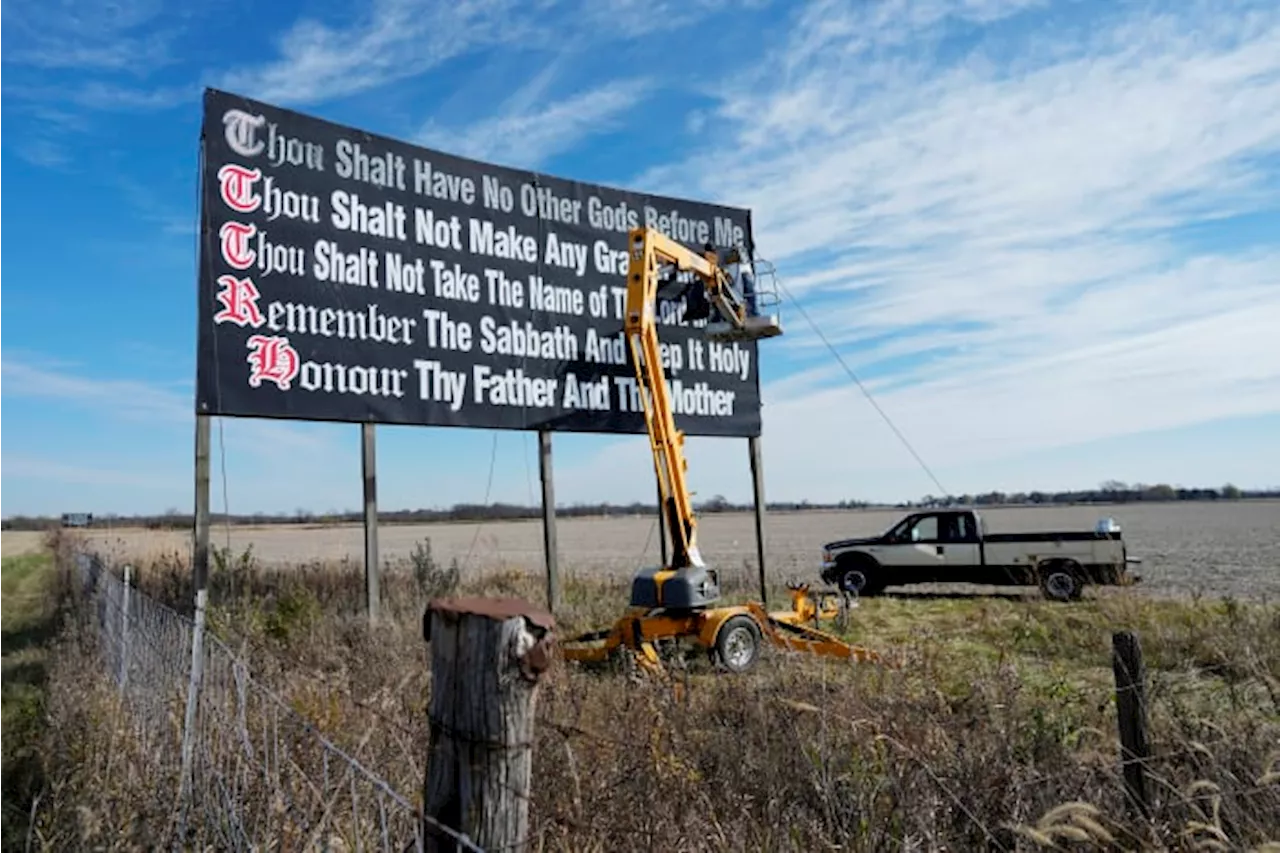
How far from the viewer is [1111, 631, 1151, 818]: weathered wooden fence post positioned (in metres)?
3.74

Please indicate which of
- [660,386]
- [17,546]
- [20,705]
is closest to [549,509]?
[660,386]

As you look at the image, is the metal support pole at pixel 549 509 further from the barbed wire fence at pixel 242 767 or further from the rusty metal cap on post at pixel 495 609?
the rusty metal cap on post at pixel 495 609

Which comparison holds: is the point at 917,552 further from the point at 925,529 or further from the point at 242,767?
the point at 242,767

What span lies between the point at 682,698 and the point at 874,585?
13.7 meters

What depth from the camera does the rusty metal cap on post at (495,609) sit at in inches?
76.7

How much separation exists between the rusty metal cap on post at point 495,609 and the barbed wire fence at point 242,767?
16.8 inches

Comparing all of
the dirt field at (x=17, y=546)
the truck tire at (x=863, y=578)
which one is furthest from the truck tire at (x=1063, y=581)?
the dirt field at (x=17, y=546)

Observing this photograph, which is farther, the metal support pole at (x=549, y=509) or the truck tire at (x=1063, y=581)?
the truck tire at (x=1063, y=581)

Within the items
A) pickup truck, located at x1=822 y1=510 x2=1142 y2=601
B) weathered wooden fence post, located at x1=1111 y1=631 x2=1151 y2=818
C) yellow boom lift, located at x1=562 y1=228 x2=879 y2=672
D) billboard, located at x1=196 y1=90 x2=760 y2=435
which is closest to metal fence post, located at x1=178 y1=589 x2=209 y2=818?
weathered wooden fence post, located at x1=1111 y1=631 x2=1151 y2=818

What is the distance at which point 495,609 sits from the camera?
198 centimetres

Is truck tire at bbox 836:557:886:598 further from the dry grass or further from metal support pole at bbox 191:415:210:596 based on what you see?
metal support pole at bbox 191:415:210:596

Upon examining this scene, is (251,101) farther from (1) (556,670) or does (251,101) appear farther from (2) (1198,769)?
(2) (1198,769)

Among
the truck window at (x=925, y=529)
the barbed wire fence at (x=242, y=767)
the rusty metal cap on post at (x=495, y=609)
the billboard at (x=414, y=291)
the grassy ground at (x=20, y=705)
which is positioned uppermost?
the billboard at (x=414, y=291)

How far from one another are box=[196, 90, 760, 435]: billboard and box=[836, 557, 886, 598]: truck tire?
6.42 m
